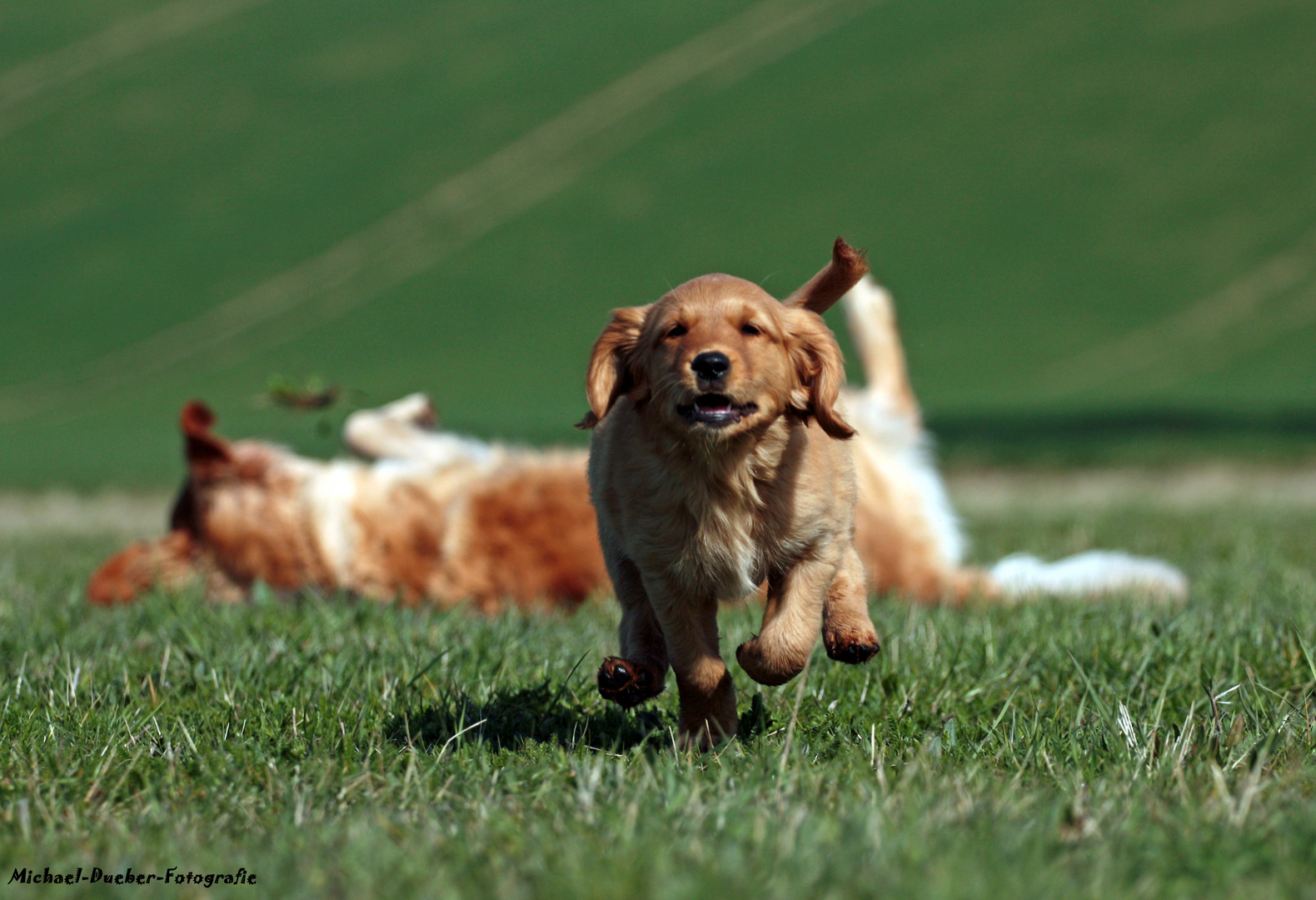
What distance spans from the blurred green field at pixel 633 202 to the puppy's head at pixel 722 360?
17.4 meters

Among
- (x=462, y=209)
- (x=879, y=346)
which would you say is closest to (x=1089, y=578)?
(x=879, y=346)

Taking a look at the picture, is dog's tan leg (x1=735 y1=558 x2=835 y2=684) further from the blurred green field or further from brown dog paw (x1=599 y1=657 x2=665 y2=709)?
the blurred green field

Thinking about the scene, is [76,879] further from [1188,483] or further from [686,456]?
[1188,483]

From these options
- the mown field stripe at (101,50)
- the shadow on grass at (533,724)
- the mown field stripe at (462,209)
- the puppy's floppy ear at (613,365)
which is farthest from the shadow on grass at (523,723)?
the mown field stripe at (101,50)

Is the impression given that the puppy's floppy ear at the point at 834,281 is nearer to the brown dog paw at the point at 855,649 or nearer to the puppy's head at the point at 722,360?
the puppy's head at the point at 722,360

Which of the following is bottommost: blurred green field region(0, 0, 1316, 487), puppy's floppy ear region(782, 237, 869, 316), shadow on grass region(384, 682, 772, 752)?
shadow on grass region(384, 682, 772, 752)

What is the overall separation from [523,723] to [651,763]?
391mm

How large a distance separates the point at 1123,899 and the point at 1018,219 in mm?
26093

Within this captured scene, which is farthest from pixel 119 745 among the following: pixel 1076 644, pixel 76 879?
pixel 1076 644

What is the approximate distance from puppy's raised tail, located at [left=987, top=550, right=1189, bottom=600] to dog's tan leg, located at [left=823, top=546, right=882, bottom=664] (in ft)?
7.99

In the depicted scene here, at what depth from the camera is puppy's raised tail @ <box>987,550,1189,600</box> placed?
504cm

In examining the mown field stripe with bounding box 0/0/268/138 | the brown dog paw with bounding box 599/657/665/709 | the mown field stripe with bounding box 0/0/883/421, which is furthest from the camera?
the mown field stripe with bounding box 0/0/268/138

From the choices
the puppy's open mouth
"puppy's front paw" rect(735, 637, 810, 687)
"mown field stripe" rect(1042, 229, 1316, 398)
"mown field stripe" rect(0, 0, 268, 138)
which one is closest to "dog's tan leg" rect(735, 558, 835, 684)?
"puppy's front paw" rect(735, 637, 810, 687)

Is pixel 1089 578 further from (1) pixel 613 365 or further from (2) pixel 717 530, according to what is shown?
(1) pixel 613 365
